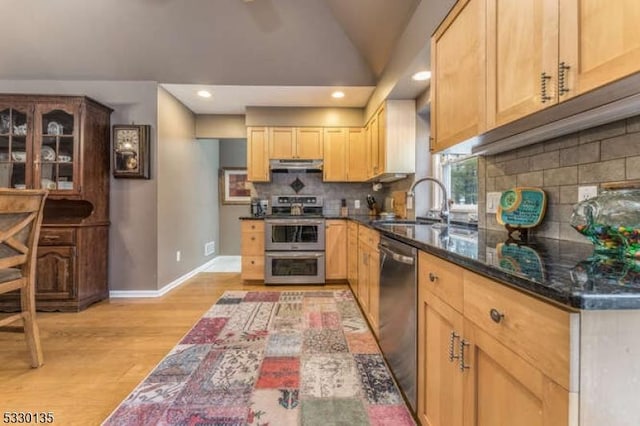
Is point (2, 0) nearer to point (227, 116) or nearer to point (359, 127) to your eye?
point (227, 116)

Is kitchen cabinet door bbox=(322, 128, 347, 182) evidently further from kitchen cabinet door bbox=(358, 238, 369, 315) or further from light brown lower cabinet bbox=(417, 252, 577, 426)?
light brown lower cabinet bbox=(417, 252, 577, 426)

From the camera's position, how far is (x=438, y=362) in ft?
3.97

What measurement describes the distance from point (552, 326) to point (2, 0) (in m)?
5.00

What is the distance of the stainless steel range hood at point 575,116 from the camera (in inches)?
34.8

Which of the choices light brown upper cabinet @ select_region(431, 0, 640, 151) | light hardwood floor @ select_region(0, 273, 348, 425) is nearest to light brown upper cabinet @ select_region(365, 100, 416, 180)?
light brown upper cabinet @ select_region(431, 0, 640, 151)

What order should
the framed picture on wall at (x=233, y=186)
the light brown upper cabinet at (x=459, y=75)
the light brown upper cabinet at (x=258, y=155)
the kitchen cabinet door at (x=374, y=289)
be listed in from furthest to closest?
the framed picture on wall at (x=233, y=186)
the light brown upper cabinet at (x=258, y=155)
the kitchen cabinet door at (x=374, y=289)
the light brown upper cabinet at (x=459, y=75)

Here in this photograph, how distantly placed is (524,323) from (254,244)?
3.59m

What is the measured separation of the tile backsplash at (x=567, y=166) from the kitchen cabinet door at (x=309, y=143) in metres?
2.83

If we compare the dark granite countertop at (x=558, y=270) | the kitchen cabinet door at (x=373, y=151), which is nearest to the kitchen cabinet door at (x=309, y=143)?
the kitchen cabinet door at (x=373, y=151)

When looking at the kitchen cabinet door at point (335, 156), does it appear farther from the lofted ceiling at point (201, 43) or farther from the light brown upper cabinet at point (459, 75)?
the light brown upper cabinet at point (459, 75)

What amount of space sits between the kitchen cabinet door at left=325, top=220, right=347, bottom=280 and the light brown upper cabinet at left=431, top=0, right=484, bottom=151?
7.26ft

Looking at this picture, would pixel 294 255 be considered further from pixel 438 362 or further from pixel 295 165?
pixel 438 362

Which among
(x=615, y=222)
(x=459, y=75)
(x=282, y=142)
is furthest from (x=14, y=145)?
(x=615, y=222)

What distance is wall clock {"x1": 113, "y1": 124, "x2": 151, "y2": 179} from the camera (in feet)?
11.1
